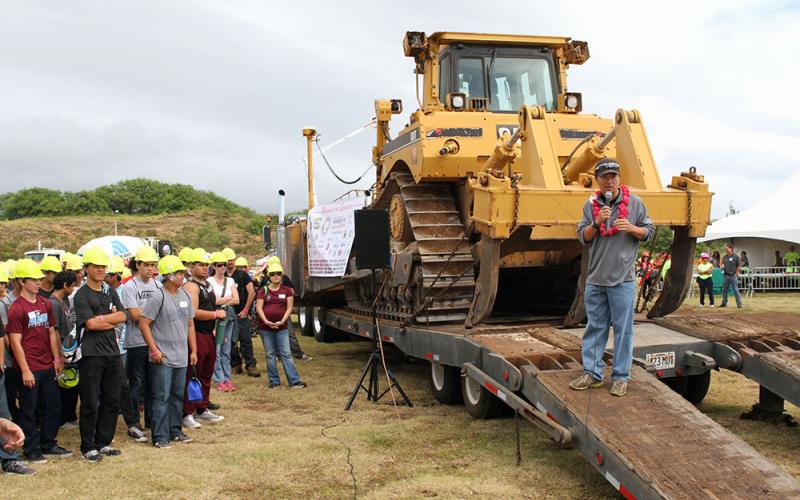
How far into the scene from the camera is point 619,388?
6125 mm

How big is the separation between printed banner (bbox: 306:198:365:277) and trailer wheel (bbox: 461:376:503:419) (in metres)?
3.66

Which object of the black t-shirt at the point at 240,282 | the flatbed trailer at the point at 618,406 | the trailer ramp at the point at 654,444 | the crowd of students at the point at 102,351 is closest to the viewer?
the trailer ramp at the point at 654,444

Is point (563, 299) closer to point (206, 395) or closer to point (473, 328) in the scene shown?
point (473, 328)

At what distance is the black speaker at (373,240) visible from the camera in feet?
29.1

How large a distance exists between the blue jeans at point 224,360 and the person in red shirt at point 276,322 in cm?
60

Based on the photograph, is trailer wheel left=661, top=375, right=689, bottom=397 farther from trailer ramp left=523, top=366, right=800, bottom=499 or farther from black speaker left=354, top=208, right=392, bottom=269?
black speaker left=354, top=208, right=392, bottom=269

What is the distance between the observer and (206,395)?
8.52 m

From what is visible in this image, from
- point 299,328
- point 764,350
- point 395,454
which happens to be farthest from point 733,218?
point 395,454

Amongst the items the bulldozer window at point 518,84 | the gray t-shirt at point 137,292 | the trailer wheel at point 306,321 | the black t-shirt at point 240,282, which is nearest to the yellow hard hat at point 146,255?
the gray t-shirt at point 137,292

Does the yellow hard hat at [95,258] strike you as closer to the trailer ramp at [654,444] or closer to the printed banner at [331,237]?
the trailer ramp at [654,444]

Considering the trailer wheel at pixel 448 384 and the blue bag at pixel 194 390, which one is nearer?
the blue bag at pixel 194 390

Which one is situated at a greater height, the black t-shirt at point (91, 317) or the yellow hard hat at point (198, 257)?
the yellow hard hat at point (198, 257)

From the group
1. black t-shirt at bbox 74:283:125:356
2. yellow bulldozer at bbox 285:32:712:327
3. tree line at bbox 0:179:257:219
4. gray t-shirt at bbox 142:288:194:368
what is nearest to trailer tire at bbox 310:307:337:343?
yellow bulldozer at bbox 285:32:712:327

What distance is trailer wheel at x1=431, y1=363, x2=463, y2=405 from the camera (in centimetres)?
865
